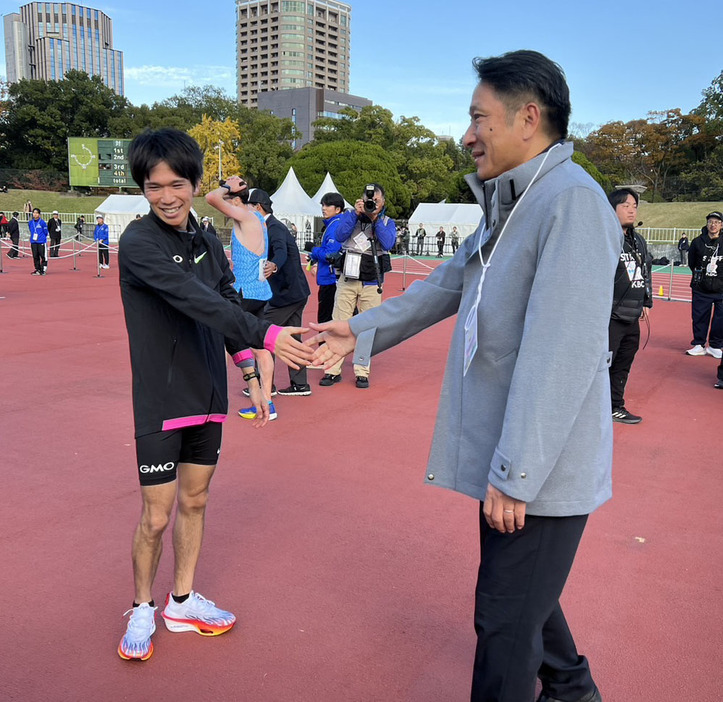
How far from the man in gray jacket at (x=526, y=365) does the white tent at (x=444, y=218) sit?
33794 mm

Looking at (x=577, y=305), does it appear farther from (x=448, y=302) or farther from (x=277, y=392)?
(x=277, y=392)

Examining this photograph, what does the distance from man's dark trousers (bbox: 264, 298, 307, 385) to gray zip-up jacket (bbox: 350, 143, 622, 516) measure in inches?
201

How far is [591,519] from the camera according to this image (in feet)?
14.0

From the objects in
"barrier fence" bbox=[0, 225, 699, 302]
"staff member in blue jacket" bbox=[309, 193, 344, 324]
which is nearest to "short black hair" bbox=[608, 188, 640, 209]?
"staff member in blue jacket" bbox=[309, 193, 344, 324]

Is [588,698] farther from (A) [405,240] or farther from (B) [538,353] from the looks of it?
(A) [405,240]

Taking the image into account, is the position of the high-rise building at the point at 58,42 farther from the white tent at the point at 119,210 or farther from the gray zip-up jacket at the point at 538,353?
the gray zip-up jacket at the point at 538,353

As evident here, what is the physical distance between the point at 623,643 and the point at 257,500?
2394mm

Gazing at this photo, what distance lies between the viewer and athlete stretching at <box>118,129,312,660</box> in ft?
8.29

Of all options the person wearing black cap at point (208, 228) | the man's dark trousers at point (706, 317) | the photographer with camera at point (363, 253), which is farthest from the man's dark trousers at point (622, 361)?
the person wearing black cap at point (208, 228)

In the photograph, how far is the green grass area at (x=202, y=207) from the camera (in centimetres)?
4079

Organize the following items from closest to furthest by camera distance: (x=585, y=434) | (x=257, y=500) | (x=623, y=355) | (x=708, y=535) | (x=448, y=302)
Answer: (x=585, y=434)
(x=448, y=302)
(x=708, y=535)
(x=257, y=500)
(x=623, y=355)

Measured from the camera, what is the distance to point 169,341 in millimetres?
2654

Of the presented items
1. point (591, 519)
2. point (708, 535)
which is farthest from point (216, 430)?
point (708, 535)

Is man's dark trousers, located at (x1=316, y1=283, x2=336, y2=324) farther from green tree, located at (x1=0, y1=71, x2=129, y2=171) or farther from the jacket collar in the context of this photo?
green tree, located at (x1=0, y1=71, x2=129, y2=171)
